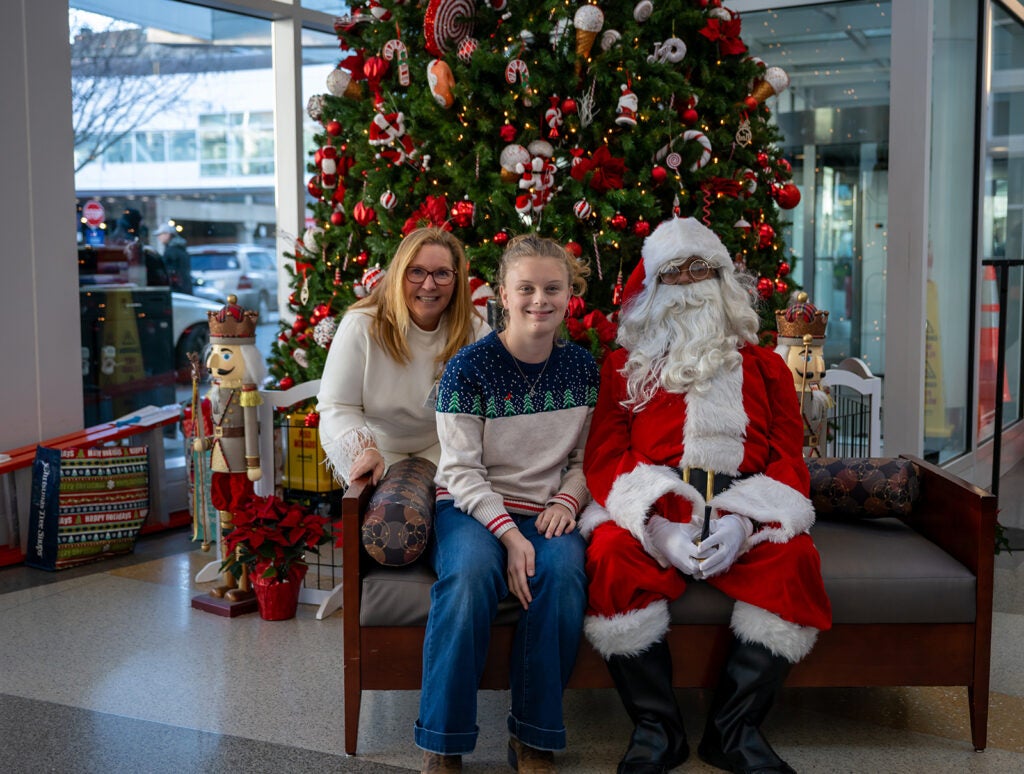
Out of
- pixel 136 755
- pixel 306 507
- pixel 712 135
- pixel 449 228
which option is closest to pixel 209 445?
pixel 306 507

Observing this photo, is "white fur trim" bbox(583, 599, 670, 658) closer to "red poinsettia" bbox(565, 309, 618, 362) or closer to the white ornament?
"red poinsettia" bbox(565, 309, 618, 362)

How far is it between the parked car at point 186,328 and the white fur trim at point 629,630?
363 cm

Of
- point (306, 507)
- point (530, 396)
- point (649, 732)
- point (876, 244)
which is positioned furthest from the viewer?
point (876, 244)

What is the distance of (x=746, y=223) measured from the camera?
176 inches

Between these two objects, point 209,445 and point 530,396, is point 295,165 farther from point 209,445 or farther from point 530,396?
point 530,396

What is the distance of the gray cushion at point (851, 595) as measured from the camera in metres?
2.71

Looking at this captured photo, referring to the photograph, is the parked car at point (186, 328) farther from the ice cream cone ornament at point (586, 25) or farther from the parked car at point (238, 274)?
the ice cream cone ornament at point (586, 25)

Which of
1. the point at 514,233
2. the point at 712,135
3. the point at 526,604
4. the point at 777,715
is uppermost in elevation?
the point at 712,135

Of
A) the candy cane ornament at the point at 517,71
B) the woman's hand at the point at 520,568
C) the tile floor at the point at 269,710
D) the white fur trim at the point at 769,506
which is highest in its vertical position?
the candy cane ornament at the point at 517,71

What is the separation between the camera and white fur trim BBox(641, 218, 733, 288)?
291 centimetres

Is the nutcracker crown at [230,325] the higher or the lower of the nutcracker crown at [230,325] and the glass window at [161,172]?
the lower

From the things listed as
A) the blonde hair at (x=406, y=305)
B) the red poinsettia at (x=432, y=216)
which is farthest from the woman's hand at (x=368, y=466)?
the red poinsettia at (x=432, y=216)

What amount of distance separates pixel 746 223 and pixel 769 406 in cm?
171

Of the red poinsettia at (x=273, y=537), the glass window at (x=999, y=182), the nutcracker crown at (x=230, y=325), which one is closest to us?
the red poinsettia at (x=273, y=537)
